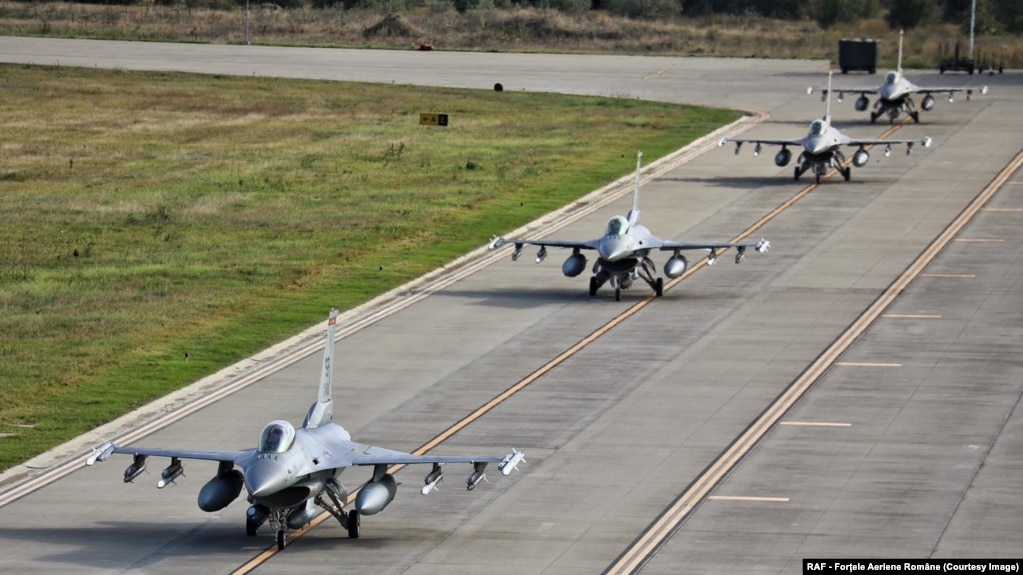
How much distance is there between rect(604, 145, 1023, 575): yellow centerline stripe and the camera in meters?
36.9

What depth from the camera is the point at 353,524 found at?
3684 cm

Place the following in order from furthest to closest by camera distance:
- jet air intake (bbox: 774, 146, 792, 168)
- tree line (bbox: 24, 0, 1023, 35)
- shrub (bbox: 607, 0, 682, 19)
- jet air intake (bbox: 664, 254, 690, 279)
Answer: shrub (bbox: 607, 0, 682, 19)
tree line (bbox: 24, 0, 1023, 35)
jet air intake (bbox: 774, 146, 792, 168)
jet air intake (bbox: 664, 254, 690, 279)

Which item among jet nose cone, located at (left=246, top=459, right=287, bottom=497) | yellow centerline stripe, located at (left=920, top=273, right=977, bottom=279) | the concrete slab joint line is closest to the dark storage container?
the concrete slab joint line

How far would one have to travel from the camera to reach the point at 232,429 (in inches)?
1842

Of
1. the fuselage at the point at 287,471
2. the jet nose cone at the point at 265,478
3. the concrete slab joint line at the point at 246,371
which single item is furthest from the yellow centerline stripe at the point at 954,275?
the jet nose cone at the point at 265,478

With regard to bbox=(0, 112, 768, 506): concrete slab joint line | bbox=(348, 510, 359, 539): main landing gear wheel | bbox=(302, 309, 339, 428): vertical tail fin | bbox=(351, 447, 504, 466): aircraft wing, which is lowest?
bbox=(0, 112, 768, 506): concrete slab joint line

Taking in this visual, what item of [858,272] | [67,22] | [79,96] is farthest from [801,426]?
[67,22]

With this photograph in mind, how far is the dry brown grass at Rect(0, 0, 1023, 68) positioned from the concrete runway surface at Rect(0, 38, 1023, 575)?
68553 millimetres

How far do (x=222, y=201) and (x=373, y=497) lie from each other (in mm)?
49668

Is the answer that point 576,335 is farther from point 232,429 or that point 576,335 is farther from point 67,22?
point 67,22

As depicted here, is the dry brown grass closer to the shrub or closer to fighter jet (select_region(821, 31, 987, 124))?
the shrub

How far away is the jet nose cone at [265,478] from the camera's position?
33.8 metres

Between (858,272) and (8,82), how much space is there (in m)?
74.4

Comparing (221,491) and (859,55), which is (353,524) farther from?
(859,55)
